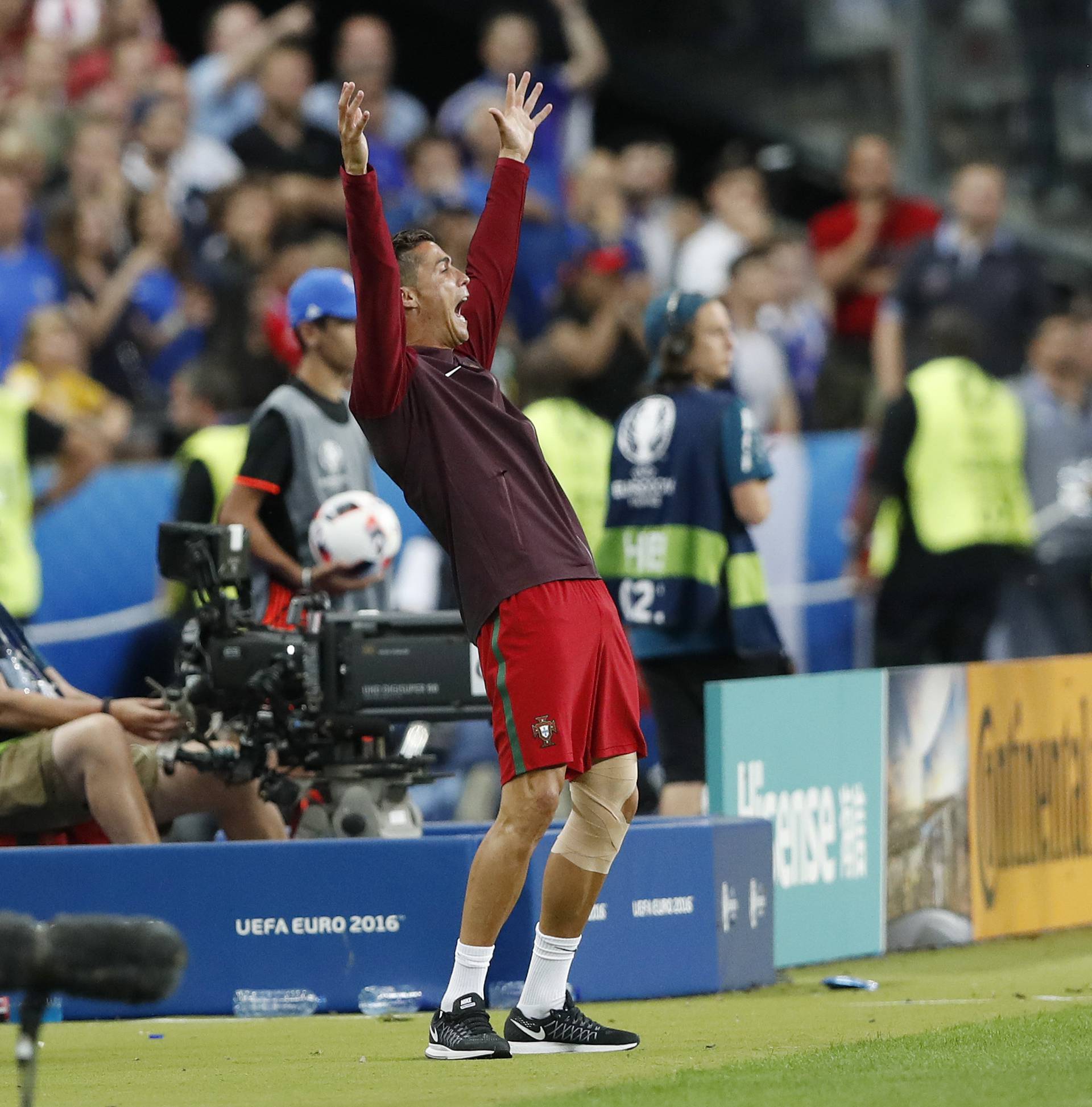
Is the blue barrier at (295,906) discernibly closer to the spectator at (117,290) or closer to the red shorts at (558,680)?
the red shorts at (558,680)

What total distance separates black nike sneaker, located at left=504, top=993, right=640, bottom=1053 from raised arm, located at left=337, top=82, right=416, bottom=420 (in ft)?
→ 5.09

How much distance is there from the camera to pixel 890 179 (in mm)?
14906

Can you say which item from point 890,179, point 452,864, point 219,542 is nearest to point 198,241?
point 890,179

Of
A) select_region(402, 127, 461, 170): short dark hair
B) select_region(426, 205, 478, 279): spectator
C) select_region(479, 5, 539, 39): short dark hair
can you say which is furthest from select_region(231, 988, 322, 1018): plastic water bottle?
select_region(479, 5, 539, 39): short dark hair

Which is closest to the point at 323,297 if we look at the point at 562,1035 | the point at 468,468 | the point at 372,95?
the point at 468,468

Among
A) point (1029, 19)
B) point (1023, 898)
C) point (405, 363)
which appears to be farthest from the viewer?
point (1029, 19)

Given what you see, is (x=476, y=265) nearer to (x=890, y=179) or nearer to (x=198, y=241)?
(x=198, y=241)

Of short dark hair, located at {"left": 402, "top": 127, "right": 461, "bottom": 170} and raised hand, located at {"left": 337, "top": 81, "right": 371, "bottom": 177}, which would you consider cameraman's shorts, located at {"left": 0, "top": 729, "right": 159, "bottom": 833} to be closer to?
raised hand, located at {"left": 337, "top": 81, "right": 371, "bottom": 177}

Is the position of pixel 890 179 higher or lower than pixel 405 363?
higher

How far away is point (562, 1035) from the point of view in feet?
18.6

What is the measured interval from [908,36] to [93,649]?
926 cm

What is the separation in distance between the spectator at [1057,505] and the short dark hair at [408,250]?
21.8ft

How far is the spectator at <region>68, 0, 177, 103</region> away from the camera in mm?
13508

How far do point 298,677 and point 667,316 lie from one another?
216cm
